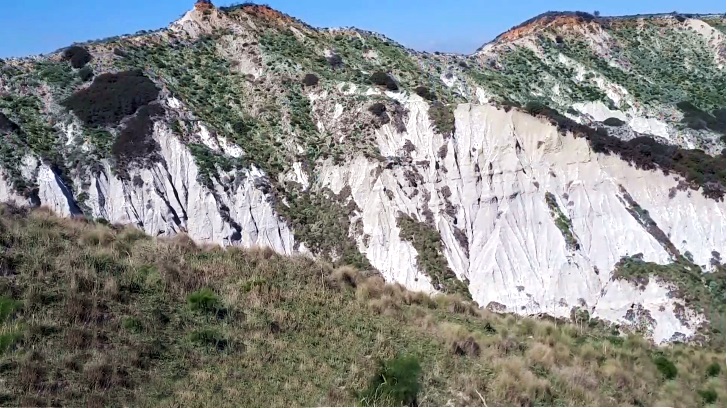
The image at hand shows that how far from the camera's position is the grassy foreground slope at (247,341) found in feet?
28.0

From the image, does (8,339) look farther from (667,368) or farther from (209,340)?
(667,368)

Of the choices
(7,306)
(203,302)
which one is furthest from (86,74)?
(7,306)

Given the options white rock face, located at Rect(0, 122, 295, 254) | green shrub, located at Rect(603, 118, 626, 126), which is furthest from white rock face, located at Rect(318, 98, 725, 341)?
green shrub, located at Rect(603, 118, 626, 126)

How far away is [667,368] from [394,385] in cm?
666

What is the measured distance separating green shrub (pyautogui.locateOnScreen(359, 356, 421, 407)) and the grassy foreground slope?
29 millimetres

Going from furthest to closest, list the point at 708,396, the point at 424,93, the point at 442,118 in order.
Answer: the point at 424,93 → the point at 442,118 → the point at 708,396

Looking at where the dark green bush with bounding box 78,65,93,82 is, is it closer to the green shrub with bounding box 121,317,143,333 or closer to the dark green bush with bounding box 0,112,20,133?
the dark green bush with bounding box 0,112,20,133

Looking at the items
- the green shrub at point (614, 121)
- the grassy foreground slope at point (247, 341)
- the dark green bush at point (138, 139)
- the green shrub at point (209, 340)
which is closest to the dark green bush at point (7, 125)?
the dark green bush at point (138, 139)

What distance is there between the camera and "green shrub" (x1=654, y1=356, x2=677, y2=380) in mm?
12477

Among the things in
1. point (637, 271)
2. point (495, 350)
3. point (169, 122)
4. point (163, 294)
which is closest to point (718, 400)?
point (495, 350)

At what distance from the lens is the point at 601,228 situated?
1444 inches

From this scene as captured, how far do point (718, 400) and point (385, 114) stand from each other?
32669mm

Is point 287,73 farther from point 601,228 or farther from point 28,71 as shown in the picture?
point 601,228

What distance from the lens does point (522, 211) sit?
38.2 meters
